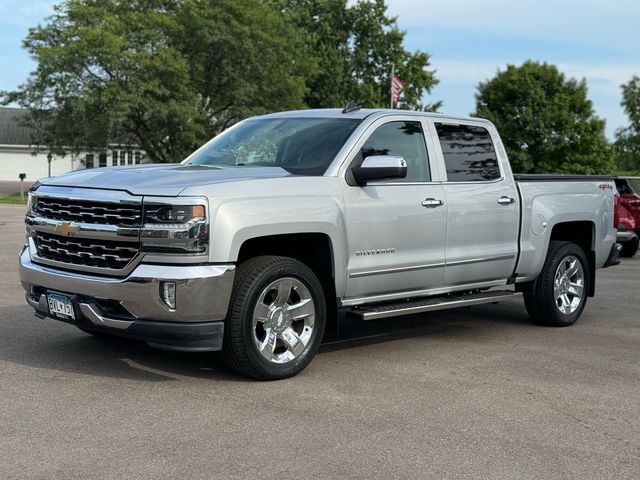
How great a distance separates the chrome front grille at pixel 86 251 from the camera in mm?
5723

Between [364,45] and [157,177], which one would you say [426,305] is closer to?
[157,177]

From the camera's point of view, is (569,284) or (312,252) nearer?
(312,252)

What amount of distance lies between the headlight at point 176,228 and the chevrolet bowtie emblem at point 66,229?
634 millimetres

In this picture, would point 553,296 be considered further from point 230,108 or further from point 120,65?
point 230,108

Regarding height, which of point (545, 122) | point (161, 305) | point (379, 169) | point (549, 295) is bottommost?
point (549, 295)

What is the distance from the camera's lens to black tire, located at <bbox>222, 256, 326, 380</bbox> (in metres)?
5.78

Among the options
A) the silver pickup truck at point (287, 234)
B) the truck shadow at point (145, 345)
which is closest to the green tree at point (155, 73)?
the truck shadow at point (145, 345)

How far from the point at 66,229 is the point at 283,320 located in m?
1.66

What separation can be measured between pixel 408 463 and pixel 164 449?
51.0 inches

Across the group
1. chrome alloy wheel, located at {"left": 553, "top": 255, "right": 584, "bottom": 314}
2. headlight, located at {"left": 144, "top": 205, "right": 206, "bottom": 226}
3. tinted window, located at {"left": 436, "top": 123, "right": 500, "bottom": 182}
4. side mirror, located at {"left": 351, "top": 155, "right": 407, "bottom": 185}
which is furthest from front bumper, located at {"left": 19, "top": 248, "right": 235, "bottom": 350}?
chrome alloy wheel, located at {"left": 553, "top": 255, "right": 584, "bottom": 314}

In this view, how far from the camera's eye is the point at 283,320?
6.11 m

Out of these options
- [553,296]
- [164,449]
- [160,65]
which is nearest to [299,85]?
[160,65]

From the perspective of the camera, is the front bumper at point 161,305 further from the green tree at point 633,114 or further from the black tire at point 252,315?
the green tree at point 633,114

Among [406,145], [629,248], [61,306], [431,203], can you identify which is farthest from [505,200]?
[629,248]
